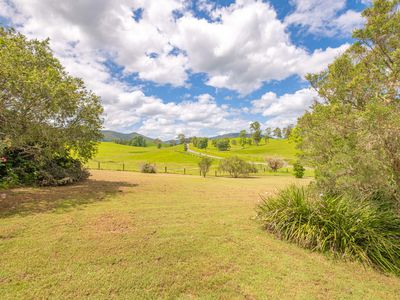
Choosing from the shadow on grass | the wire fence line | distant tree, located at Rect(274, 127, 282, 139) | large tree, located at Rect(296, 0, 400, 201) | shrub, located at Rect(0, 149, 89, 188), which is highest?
distant tree, located at Rect(274, 127, 282, 139)

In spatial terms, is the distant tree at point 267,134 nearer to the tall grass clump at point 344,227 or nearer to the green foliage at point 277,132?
the green foliage at point 277,132

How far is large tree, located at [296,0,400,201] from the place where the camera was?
14.4 ft

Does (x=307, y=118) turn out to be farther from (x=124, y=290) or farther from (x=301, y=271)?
(x=124, y=290)

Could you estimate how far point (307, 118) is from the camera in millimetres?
9680

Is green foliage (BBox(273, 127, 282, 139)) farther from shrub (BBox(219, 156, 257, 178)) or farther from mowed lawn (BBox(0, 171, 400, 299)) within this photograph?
mowed lawn (BBox(0, 171, 400, 299))

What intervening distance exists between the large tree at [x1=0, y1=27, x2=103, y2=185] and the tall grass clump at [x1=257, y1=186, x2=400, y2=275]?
923 cm

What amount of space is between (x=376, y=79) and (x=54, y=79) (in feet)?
39.0

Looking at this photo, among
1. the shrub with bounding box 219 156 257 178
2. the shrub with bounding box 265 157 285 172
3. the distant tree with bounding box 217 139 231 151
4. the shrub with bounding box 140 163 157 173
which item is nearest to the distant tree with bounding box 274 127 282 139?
the distant tree with bounding box 217 139 231 151

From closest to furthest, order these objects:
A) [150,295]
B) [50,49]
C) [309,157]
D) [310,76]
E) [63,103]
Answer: [150,295] → [309,157] → [310,76] → [63,103] → [50,49]

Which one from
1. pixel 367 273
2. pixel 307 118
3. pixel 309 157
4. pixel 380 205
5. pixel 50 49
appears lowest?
pixel 367 273

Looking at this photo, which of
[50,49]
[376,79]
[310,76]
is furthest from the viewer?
[50,49]

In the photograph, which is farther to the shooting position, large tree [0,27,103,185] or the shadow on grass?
large tree [0,27,103,185]

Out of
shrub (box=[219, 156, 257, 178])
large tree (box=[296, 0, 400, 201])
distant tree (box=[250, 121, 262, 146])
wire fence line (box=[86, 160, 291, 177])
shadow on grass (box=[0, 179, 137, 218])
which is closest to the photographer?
large tree (box=[296, 0, 400, 201])

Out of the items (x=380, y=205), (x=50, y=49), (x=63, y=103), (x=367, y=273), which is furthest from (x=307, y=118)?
(x=50, y=49)
